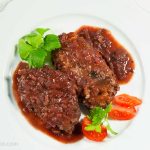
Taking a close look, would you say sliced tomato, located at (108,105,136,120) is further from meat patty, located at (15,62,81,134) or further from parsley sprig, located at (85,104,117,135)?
meat patty, located at (15,62,81,134)

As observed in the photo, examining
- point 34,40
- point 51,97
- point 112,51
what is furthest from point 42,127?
point 112,51

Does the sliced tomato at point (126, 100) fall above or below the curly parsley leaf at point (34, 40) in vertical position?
below

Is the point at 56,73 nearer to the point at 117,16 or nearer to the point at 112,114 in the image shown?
the point at 112,114

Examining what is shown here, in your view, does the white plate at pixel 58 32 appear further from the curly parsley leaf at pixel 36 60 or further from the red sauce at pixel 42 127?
Result: the curly parsley leaf at pixel 36 60

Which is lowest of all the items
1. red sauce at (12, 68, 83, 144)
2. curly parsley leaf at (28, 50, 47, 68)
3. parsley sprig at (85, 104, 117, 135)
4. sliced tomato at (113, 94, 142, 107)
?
red sauce at (12, 68, 83, 144)

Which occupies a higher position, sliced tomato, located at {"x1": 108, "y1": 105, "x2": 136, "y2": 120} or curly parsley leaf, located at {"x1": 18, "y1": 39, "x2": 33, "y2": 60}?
curly parsley leaf, located at {"x1": 18, "y1": 39, "x2": 33, "y2": 60}

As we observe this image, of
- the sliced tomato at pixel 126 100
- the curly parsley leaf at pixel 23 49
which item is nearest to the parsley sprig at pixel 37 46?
the curly parsley leaf at pixel 23 49

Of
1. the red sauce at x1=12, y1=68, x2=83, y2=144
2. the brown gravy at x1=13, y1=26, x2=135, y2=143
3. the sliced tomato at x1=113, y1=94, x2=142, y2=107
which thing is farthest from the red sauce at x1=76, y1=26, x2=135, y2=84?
the red sauce at x1=12, y1=68, x2=83, y2=144
